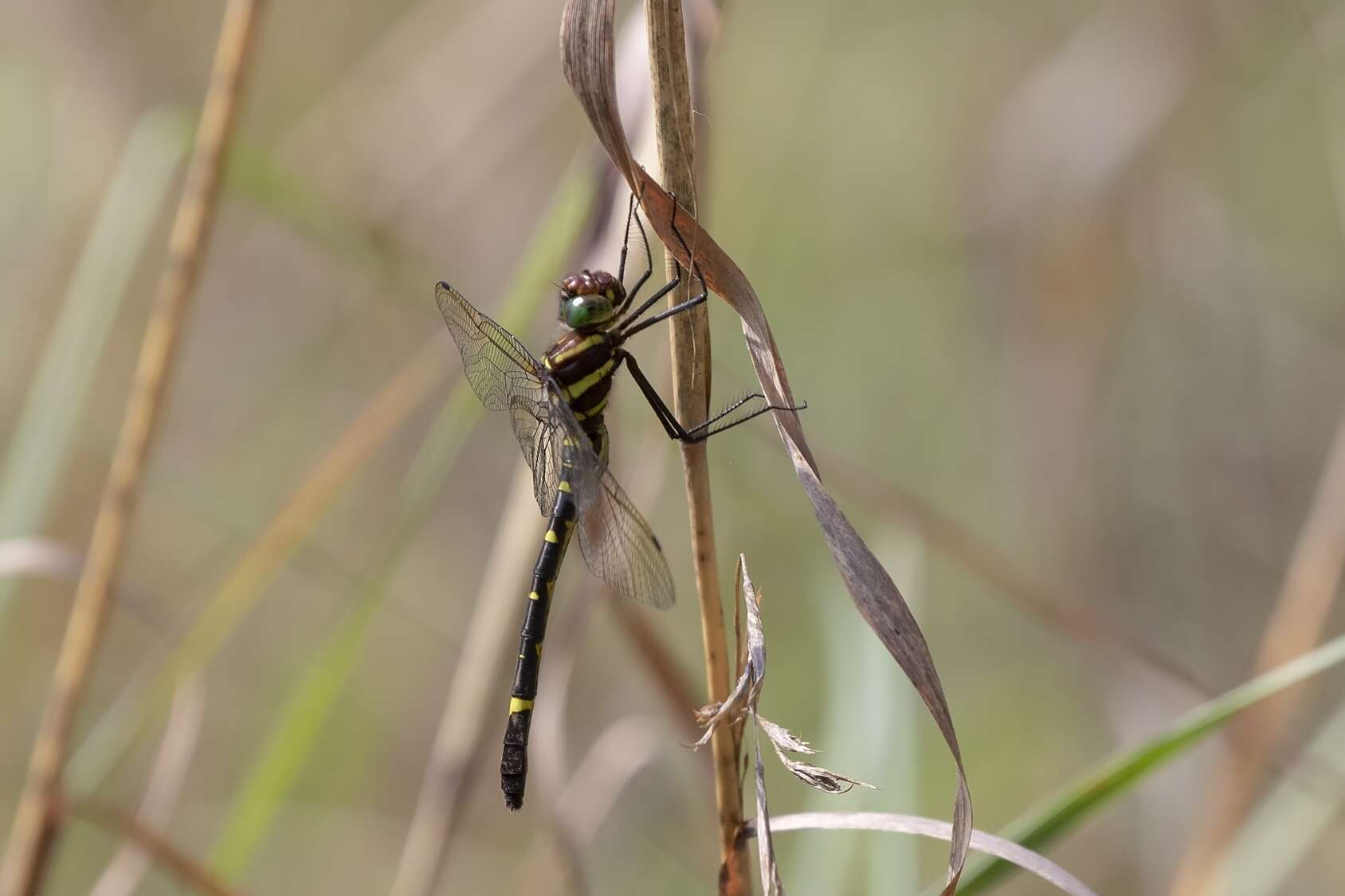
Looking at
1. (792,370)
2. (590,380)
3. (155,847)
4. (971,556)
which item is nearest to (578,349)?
(590,380)

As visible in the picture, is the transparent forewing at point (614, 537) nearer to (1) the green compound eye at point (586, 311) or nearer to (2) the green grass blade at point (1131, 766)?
(1) the green compound eye at point (586, 311)

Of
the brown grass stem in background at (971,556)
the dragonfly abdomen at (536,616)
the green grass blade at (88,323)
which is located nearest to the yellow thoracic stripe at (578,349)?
the dragonfly abdomen at (536,616)

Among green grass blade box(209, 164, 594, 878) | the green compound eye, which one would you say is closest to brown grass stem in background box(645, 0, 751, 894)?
green grass blade box(209, 164, 594, 878)

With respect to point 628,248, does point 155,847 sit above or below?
below

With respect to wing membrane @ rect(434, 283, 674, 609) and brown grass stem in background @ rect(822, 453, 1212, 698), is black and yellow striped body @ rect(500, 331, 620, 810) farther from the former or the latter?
brown grass stem in background @ rect(822, 453, 1212, 698)

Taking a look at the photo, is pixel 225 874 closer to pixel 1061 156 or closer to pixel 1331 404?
pixel 1061 156

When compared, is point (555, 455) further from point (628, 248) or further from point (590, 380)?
point (628, 248)

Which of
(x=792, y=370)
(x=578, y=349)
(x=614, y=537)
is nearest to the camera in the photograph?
(x=614, y=537)
